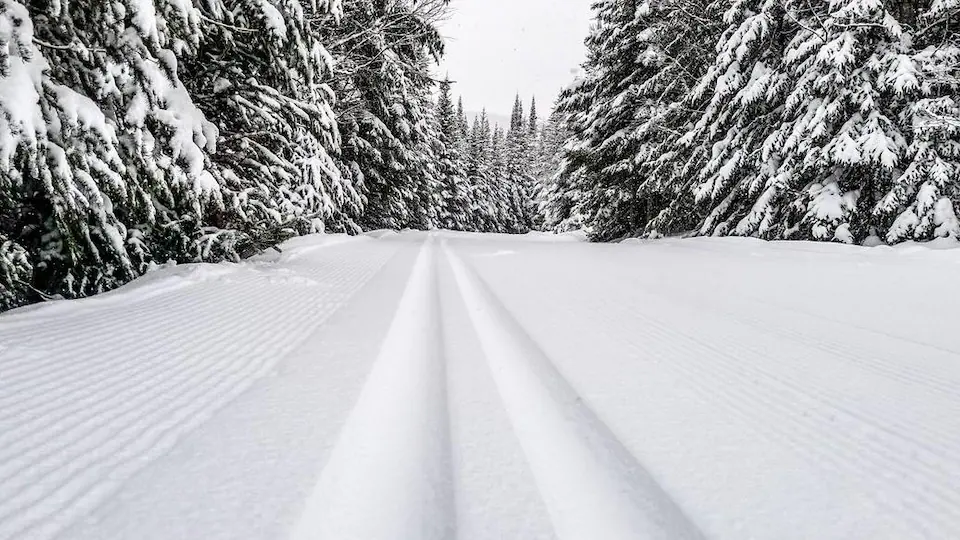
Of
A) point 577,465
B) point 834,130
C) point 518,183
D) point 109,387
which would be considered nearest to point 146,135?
point 109,387

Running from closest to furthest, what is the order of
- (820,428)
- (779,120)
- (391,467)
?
(391,467), (820,428), (779,120)

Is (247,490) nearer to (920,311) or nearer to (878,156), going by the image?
(920,311)

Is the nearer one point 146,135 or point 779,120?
point 146,135

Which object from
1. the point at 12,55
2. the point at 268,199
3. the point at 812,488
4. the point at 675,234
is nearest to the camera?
the point at 812,488

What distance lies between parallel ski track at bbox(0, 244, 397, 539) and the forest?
1053 mm

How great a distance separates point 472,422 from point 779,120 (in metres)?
10.1

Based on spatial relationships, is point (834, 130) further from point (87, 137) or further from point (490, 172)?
point (490, 172)

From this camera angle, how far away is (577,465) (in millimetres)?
1322

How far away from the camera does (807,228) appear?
8.09m

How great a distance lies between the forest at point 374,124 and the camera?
3.05 metres

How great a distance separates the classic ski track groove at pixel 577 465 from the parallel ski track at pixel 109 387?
1.04 meters

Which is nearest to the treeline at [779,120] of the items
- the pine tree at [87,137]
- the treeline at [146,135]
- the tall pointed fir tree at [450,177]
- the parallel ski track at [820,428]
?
the parallel ski track at [820,428]

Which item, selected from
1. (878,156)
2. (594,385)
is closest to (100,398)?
(594,385)

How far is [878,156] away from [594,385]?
7659 millimetres
